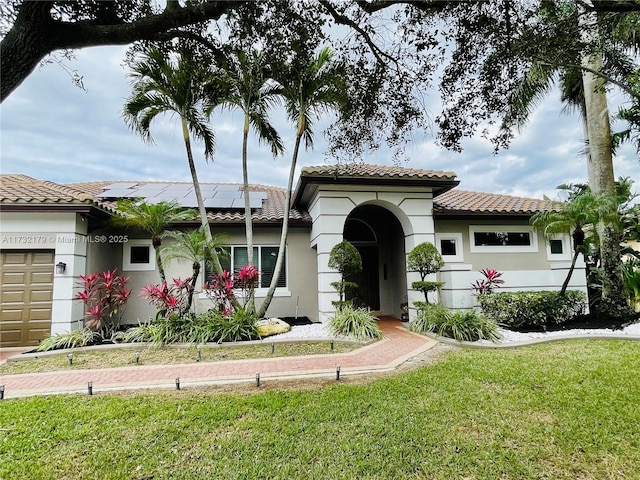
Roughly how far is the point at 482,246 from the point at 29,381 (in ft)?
45.7

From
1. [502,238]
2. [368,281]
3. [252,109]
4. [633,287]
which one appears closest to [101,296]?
[252,109]

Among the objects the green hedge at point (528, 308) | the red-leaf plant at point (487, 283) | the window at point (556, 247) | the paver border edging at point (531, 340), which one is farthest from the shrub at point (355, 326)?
the window at point (556, 247)

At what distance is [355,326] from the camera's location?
916cm

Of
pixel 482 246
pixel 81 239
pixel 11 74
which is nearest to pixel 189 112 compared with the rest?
pixel 81 239

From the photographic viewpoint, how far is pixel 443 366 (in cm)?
660

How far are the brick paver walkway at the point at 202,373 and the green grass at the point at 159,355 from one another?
0.33 metres

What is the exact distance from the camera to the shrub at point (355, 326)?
355 inches

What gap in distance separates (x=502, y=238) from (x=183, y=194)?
44.1 ft

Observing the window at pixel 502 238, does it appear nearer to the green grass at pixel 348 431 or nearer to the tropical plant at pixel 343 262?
the tropical plant at pixel 343 262

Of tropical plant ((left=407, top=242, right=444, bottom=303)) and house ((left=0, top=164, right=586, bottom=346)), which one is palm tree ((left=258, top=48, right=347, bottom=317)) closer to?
house ((left=0, top=164, right=586, bottom=346))

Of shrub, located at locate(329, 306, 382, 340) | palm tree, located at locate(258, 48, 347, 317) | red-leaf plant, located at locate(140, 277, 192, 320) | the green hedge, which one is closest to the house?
the green hedge

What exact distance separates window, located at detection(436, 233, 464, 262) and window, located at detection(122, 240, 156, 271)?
1079cm

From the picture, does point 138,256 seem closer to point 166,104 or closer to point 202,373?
point 166,104

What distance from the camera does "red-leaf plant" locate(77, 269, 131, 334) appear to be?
29.2 feet
